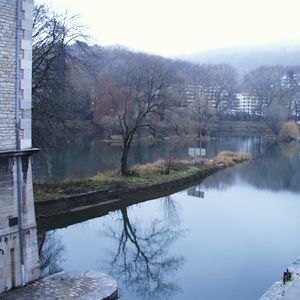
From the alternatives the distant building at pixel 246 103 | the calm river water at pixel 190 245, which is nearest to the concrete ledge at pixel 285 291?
the calm river water at pixel 190 245

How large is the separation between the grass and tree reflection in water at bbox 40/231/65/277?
276cm

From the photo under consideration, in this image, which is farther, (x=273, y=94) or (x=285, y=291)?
(x=273, y=94)

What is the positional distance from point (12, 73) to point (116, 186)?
14.3 metres

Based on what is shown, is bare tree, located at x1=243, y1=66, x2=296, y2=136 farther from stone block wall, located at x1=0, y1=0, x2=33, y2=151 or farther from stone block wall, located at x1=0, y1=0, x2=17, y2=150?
stone block wall, located at x1=0, y1=0, x2=17, y2=150

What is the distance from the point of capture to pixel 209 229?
18406 mm

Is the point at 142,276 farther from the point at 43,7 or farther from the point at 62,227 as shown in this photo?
the point at 43,7

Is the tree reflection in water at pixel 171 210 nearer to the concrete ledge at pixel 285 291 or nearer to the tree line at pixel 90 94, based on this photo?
the tree line at pixel 90 94

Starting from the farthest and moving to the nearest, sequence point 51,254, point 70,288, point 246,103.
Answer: point 246,103
point 51,254
point 70,288

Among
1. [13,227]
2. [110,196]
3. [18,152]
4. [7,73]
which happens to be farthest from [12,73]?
[110,196]

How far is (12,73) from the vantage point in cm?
979

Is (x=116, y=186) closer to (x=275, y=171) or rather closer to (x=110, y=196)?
(x=110, y=196)

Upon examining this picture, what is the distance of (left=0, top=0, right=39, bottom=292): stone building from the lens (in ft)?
31.6

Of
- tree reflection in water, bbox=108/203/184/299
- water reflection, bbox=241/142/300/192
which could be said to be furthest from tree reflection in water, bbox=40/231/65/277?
water reflection, bbox=241/142/300/192

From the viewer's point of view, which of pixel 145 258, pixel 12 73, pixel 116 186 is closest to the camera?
pixel 12 73
